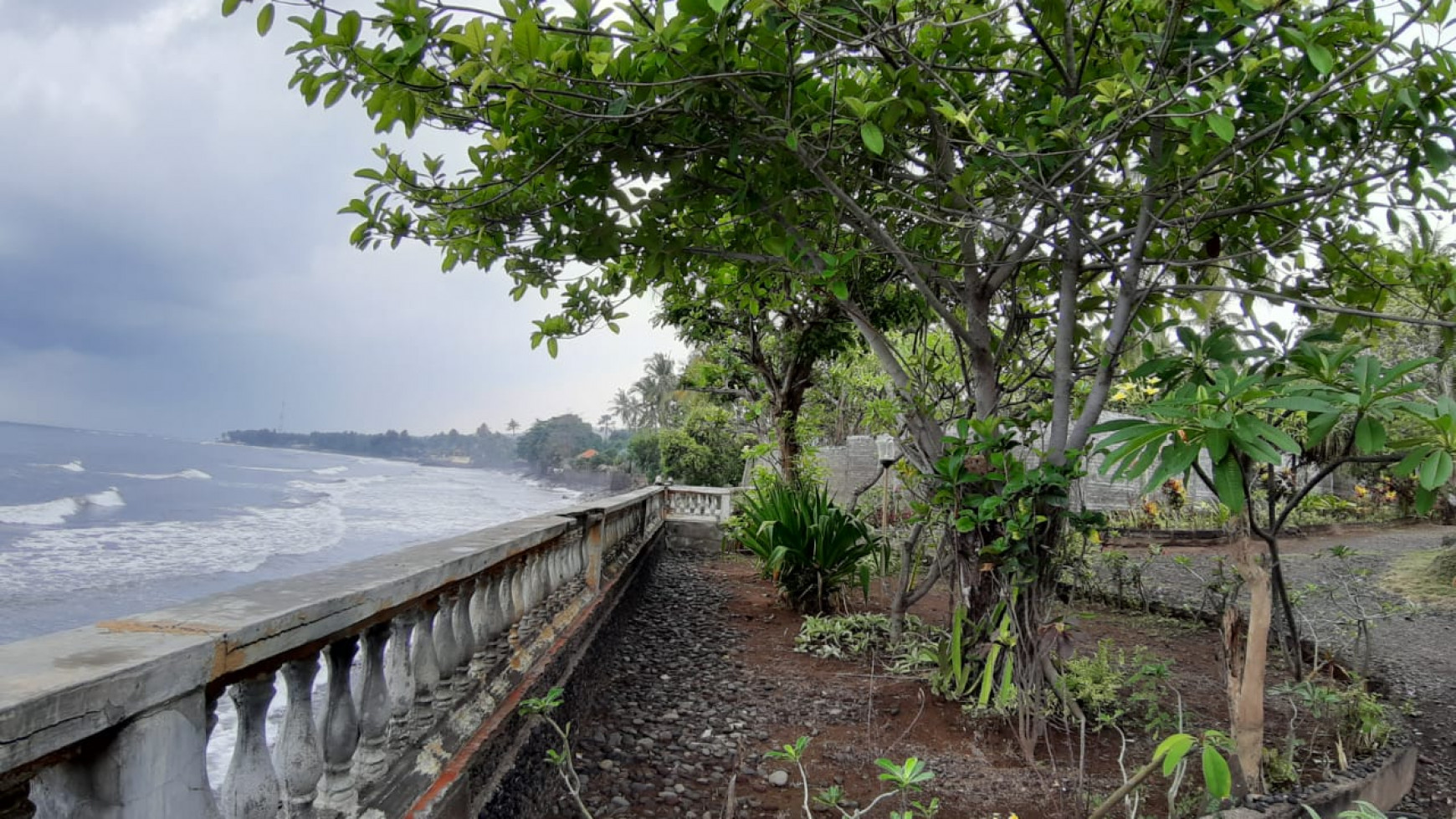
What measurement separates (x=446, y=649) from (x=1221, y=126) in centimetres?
258

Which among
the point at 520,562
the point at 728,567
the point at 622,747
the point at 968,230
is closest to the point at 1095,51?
the point at 968,230

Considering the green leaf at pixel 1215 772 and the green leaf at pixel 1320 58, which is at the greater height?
the green leaf at pixel 1320 58

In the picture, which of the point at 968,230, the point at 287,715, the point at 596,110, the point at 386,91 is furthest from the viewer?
the point at 968,230

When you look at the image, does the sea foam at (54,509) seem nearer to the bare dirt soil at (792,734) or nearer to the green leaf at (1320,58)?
the bare dirt soil at (792,734)

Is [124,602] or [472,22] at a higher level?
[472,22]

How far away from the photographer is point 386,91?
2094 millimetres

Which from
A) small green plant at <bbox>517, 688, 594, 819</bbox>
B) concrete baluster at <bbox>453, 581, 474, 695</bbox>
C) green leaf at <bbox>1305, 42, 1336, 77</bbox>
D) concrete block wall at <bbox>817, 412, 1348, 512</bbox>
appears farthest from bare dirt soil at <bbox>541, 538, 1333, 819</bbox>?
concrete block wall at <bbox>817, 412, 1348, 512</bbox>

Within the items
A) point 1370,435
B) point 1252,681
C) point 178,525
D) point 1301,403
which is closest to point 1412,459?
point 1370,435

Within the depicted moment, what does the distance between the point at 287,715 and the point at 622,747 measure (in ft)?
6.09

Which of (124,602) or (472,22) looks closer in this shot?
(472,22)

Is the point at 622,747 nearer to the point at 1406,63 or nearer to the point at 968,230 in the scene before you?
the point at 968,230

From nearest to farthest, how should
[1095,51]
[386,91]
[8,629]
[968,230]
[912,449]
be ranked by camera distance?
[386,91], [1095,51], [968,230], [912,449], [8,629]

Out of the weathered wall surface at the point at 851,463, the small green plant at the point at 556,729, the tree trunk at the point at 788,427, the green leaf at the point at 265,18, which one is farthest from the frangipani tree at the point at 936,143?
the weathered wall surface at the point at 851,463

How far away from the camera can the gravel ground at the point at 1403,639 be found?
2975mm
